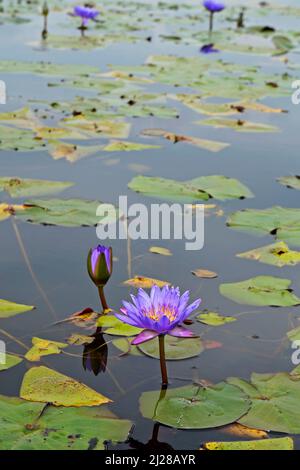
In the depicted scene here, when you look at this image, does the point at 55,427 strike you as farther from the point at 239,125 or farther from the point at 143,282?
the point at 239,125

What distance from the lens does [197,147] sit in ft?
11.5

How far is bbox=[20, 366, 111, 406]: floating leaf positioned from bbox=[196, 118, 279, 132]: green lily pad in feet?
8.10

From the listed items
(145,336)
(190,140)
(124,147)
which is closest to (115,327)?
(145,336)

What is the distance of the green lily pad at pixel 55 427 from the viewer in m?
1.40

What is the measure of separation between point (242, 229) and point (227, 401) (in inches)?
40.5

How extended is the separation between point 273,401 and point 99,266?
58 cm

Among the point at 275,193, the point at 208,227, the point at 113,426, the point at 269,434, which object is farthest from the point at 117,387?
the point at 275,193

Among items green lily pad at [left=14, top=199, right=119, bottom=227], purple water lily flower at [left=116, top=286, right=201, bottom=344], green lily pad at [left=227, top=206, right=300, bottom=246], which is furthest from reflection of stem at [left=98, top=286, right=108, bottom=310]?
green lily pad at [left=227, top=206, right=300, bottom=246]

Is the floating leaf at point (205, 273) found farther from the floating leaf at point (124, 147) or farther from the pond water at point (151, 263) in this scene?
the floating leaf at point (124, 147)

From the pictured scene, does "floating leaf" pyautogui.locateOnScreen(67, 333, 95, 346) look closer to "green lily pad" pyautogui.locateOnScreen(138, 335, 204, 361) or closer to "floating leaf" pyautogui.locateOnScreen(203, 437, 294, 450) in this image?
"green lily pad" pyautogui.locateOnScreen(138, 335, 204, 361)

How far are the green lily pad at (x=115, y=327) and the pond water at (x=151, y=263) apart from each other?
0.05 metres

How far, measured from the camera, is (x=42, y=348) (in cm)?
173

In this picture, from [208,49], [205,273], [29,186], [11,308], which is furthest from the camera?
[208,49]

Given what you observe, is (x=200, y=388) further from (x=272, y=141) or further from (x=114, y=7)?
(x=114, y=7)
